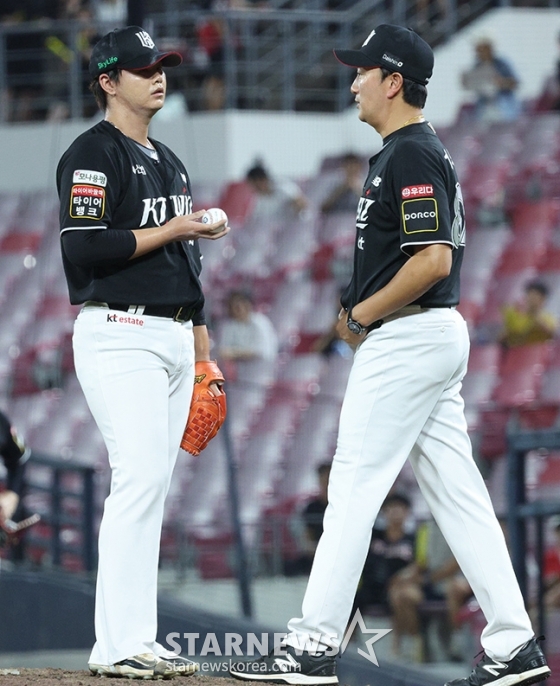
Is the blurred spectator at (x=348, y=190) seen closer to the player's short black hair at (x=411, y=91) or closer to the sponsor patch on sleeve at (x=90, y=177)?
the player's short black hair at (x=411, y=91)

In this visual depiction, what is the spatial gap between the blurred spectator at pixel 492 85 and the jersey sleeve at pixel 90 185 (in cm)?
839

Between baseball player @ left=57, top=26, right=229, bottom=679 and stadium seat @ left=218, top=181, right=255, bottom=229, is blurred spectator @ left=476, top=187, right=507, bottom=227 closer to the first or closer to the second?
stadium seat @ left=218, top=181, right=255, bottom=229

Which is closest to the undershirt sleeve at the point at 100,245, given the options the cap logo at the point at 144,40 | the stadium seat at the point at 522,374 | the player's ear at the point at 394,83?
the cap logo at the point at 144,40

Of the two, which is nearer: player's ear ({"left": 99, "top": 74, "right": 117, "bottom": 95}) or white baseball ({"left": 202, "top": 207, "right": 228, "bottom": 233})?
white baseball ({"left": 202, "top": 207, "right": 228, "bottom": 233})

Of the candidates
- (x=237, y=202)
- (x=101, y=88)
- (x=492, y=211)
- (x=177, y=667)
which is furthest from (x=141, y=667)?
(x=237, y=202)

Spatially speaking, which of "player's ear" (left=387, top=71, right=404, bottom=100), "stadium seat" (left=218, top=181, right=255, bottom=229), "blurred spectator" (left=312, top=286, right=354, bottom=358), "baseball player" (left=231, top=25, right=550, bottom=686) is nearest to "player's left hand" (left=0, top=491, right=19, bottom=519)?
"baseball player" (left=231, top=25, right=550, bottom=686)

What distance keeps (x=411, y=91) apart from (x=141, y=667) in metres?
1.74

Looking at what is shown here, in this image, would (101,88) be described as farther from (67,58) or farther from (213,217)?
(67,58)

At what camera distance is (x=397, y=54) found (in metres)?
3.81

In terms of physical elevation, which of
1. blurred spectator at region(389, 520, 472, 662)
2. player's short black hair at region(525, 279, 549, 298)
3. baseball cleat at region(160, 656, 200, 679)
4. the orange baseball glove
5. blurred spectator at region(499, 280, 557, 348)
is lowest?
blurred spectator at region(389, 520, 472, 662)

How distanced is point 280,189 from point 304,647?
8.11m

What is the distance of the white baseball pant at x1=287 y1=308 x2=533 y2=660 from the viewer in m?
3.74

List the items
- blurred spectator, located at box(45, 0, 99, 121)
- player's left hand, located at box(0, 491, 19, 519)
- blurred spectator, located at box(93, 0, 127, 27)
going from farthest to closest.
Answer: blurred spectator, located at box(93, 0, 127, 27) < blurred spectator, located at box(45, 0, 99, 121) < player's left hand, located at box(0, 491, 19, 519)

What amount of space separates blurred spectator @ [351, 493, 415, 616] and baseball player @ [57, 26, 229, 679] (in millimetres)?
2018
